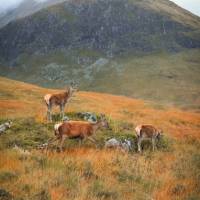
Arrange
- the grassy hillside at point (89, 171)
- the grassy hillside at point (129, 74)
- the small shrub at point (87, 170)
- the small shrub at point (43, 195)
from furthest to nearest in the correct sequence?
the grassy hillside at point (129, 74)
the small shrub at point (87, 170)
the grassy hillside at point (89, 171)
the small shrub at point (43, 195)

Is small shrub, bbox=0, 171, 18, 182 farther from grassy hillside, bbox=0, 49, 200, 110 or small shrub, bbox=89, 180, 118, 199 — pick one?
grassy hillside, bbox=0, 49, 200, 110

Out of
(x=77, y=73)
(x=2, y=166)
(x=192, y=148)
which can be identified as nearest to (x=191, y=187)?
(x=2, y=166)

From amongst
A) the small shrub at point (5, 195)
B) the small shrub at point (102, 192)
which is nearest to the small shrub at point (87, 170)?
the small shrub at point (102, 192)

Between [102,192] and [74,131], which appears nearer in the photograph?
[102,192]

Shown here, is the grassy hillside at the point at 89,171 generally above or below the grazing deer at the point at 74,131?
below

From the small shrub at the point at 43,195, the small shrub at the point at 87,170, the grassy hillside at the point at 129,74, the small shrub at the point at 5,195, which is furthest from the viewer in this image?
the grassy hillside at the point at 129,74

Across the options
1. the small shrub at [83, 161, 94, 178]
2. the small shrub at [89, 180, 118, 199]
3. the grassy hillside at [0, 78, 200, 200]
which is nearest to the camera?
the grassy hillside at [0, 78, 200, 200]

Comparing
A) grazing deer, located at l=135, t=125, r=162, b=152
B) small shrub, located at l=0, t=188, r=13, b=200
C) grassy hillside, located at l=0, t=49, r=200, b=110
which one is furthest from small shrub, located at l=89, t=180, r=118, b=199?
grassy hillside, located at l=0, t=49, r=200, b=110

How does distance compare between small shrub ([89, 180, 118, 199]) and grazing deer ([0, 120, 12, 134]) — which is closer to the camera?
small shrub ([89, 180, 118, 199])

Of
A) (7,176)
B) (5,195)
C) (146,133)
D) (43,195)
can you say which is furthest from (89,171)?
(146,133)

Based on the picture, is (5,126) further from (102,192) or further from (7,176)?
→ (102,192)

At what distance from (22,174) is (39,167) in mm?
1193

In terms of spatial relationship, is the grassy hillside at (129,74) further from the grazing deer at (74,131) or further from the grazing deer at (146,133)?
the grazing deer at (74,131)

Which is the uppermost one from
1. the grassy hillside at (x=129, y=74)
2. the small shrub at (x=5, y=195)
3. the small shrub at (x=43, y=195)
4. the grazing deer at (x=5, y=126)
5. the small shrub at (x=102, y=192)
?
the grassy hillside at (x=129, y=74)
